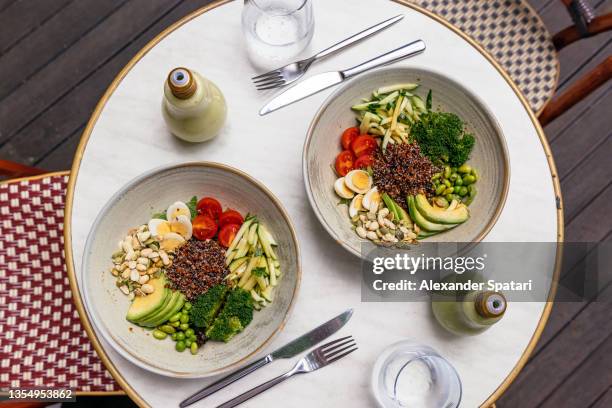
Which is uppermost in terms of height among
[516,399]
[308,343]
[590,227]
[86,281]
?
[86,281]

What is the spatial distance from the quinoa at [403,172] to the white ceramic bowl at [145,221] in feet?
0.90

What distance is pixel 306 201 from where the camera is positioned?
4.42 ft

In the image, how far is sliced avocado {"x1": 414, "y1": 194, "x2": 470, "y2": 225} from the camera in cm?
126

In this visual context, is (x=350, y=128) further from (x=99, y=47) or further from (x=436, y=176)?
(x=99, y=47)

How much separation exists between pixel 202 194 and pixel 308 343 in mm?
441

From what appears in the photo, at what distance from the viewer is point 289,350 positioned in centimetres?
128

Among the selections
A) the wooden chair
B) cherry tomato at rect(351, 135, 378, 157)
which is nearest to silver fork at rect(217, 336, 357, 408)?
cherry tomato at rect(351, 135, 378, 157)

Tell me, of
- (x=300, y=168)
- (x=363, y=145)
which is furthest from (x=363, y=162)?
(x=300, y=168)

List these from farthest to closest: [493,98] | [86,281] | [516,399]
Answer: [516,399]
[493,98]
[86,281]

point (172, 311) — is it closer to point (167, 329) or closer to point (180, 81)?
point (167, 329)

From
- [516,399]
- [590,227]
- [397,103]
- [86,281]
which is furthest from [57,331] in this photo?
[590,227]

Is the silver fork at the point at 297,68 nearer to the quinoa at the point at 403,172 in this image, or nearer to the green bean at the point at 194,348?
the quinoa at the point at 403,172

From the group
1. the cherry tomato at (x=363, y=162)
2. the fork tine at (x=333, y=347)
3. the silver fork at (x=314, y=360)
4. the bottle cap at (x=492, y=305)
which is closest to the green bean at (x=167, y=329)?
the silver fork at (x=314, y=360)

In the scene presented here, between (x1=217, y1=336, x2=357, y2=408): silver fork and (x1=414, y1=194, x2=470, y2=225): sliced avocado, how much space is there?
0.35 meters
